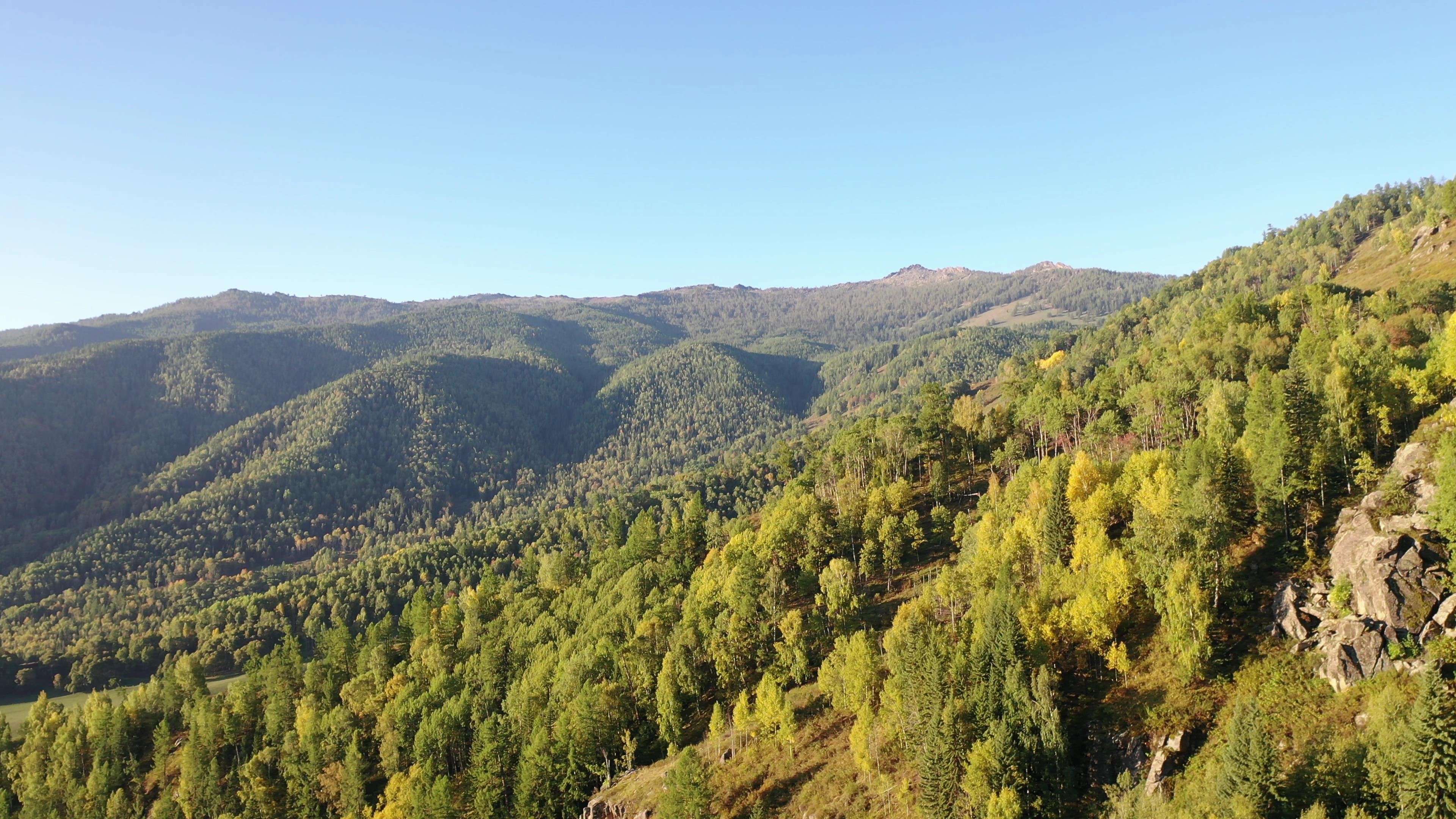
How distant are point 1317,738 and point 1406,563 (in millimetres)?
14956

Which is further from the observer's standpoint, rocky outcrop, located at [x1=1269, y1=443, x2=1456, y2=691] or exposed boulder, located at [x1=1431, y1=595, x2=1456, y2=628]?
rocky outcrop, located at [x1=1269, y1=443, x2=1456, y2=691]

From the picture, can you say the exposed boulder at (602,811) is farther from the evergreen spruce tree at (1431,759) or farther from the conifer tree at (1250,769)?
the evergreen spruce tree at (1431,759)

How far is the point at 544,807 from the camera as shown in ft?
267

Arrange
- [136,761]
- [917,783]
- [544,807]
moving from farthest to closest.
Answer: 1. [136,761]
2. [544,807]
3. [917,783]

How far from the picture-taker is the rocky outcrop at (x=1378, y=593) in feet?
158

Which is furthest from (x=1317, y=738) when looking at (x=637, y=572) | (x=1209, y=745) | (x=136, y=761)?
(x=136, y=761)

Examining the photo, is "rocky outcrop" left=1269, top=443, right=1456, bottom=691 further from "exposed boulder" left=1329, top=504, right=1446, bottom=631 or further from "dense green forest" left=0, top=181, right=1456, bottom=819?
"dense green forest" left=0, top=181, right=1456, bottom=819

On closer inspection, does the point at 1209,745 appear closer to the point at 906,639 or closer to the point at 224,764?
the point at 906,639

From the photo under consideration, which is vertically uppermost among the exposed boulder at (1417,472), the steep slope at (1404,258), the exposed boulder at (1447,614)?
the steep slope at (1404,258)

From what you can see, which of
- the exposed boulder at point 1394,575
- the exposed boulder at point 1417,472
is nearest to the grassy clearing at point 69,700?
the exposed boulder at point 1394,575

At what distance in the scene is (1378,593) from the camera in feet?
165

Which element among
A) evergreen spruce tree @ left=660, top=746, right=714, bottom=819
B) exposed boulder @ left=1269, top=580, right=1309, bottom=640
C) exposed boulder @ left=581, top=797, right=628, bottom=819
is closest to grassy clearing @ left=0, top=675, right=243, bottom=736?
exposed boulder @ left=581, top=797, right=628, bottom=819

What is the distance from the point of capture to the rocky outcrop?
158 feet

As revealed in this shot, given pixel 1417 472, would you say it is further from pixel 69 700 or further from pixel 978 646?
pixel 69 700
